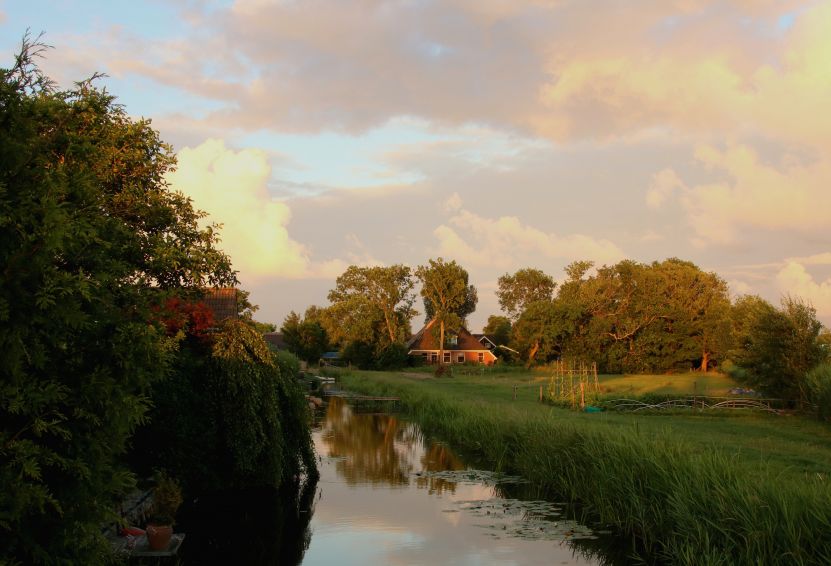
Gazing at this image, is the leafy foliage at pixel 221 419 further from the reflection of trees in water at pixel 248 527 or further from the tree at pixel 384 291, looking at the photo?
the tree at pixel 384 291

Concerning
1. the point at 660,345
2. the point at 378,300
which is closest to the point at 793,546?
the point at 660,345

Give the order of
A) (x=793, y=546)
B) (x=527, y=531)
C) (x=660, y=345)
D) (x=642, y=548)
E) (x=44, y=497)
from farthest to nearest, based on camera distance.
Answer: (x=660, y=345)
(x=527, y=531)
(x=642, y=548)
(x=793, y=546)
(x=44, y=497)

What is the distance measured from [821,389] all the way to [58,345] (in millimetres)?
26463

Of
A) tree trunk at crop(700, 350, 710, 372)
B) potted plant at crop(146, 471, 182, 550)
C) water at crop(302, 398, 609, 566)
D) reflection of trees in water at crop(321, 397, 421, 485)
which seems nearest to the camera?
potted plant at crop(146, 471, 182, 550)

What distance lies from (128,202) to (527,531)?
1015 cm

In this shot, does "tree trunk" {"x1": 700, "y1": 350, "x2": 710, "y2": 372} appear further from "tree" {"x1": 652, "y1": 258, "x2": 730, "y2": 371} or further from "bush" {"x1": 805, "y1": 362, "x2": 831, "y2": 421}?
"bush" {"x1": 805, "y1": 362, "x2": 831, "y2": 421}

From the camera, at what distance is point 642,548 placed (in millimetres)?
13102

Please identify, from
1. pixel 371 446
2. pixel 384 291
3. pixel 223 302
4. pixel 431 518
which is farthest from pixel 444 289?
pixel 431 518

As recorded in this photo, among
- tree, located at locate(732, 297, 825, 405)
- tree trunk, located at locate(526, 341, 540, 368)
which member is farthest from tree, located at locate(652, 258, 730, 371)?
tree, located at locate(732, 297, 825, 405)

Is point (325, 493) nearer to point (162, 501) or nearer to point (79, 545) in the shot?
point (162, 501)

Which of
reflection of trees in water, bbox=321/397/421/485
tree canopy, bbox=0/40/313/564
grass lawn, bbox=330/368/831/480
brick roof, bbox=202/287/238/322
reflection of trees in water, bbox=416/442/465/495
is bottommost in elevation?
reflection of trees in water, bbox=321/397/421/485

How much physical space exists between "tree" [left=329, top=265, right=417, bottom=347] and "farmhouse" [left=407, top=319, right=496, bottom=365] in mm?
3227

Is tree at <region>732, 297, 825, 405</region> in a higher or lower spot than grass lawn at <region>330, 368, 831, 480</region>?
higher

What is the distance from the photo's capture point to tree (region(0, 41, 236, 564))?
5.52 metres
